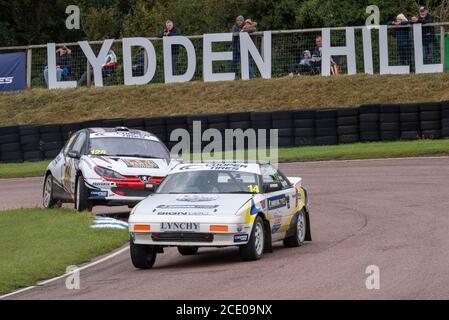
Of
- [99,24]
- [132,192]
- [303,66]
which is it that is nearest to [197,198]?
[132,192]

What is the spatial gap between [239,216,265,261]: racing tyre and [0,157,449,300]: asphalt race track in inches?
5.2

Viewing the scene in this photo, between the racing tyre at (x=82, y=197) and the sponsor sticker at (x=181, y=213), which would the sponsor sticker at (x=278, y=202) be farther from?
the racing tyre at (x=82, y=197)

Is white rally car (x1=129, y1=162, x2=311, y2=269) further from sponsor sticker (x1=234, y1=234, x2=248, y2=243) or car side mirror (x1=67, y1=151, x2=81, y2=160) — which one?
car side mirror (x1=67, y1=151, x2=81, y2=160)

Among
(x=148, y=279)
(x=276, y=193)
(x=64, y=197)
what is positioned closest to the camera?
(x=148, y=279)

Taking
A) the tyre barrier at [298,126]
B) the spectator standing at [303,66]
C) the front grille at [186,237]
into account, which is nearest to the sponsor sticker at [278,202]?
the front grille at [186,237]

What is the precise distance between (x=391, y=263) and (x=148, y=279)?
269cm

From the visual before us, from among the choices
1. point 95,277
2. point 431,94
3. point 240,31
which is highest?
point 240,31

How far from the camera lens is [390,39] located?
32938mm

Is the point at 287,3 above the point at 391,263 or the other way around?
above

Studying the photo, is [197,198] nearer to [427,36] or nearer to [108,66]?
[427,36]

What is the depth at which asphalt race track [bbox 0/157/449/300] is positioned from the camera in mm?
10977

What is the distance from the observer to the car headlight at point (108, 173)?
18406mm
